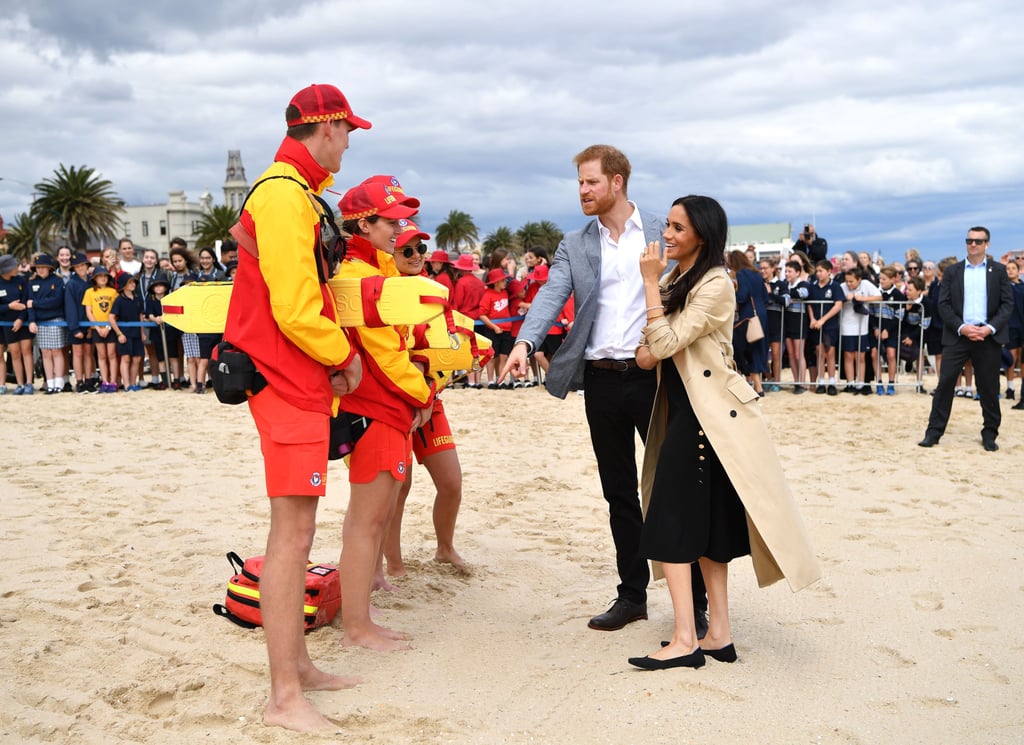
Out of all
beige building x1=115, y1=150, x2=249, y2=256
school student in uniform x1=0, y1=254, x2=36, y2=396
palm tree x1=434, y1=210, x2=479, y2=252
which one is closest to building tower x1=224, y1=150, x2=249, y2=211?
beige building x1=115, y1=150, x2=249, y2=256

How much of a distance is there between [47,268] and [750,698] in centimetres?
1443

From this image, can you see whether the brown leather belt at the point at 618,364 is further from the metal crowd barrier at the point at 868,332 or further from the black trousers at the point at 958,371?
the metal crowd barrier at the point at 868,332

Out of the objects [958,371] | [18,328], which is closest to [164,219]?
[18,328]

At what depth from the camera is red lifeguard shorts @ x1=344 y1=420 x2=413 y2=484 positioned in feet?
13.9

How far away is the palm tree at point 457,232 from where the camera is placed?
270 feet

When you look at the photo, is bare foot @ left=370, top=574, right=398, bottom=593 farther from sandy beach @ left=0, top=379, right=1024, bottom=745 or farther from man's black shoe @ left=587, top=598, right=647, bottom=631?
man's black shoe @ left=587, top=598, right=647, bottom=631

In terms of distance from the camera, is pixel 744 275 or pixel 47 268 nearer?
pixel 744 275

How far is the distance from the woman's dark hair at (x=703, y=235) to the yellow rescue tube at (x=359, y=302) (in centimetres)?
127

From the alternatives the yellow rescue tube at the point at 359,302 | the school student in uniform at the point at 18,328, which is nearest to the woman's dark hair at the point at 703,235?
the yellow rescue tube at the point at 359,302

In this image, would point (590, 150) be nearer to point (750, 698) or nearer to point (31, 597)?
point (750, 698)

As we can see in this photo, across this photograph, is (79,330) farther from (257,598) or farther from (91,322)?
(257,598)

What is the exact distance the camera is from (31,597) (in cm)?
473

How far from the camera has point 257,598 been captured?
14.7ft

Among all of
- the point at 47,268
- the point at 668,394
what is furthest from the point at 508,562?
the point at 47,268
